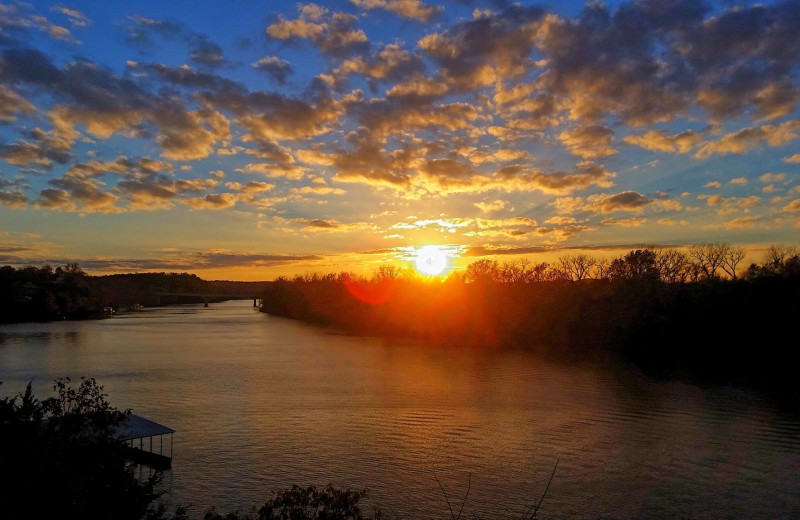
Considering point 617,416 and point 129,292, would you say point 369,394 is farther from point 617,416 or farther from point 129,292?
point 129,292

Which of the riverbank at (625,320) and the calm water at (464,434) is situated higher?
the riverbank at (625,320)

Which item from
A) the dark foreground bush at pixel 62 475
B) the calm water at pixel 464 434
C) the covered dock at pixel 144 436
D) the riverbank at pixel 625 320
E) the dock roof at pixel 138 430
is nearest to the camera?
the dark foreground bush at pixel 62 475

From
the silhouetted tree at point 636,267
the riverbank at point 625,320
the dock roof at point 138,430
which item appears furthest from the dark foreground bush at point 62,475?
the silhouetted tree at point 636,267

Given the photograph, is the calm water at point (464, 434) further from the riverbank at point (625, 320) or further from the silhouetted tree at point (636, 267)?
the silhouetted tree at point (636, 267)

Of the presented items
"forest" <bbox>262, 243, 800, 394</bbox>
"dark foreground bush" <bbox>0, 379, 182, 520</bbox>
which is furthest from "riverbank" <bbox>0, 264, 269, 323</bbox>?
"dark foreground bush" <bbox>0, 379, 182, 520</bbox>

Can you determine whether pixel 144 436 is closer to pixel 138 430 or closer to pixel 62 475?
pixel 138 430

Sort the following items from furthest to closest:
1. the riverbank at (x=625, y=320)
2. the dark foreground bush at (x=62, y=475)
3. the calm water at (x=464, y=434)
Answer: the riverbank at (x=625, y=320) → the calm water at (x=464, y=434) → the dark foreground bush at (x=62, y=475)

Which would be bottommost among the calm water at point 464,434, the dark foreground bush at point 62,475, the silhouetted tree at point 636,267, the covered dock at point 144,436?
the calm water at point 464,434

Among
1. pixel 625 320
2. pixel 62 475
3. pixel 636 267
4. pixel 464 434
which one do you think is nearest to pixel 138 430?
pixel 464 434

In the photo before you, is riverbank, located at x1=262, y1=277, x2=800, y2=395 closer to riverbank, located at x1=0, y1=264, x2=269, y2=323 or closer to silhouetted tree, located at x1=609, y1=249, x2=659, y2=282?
silhouetted tree, located at x1=609, y1=249, x2=659, y2=282

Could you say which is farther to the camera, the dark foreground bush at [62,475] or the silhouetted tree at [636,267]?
the silhouetted tree at [636,267]
